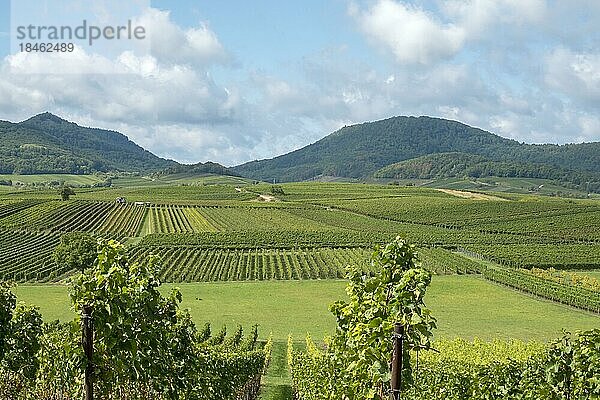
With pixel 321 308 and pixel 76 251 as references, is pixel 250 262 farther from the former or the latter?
pixel 321 308

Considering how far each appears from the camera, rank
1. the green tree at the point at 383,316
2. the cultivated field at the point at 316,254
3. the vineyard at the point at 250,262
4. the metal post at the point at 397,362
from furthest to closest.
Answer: the vineyard at the point at 250,262 < the cultivated field at the point at 316,254 < the green tree at the point at 383,316 < the metal post at the point at 397,362

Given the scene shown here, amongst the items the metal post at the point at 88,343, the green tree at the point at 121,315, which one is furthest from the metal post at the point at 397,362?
the metal post at the point at 88,343

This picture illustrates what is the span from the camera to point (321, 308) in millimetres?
48906

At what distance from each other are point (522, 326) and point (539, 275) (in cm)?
2121

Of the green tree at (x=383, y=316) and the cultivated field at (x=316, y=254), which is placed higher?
the green tree at (x=383, y=316)

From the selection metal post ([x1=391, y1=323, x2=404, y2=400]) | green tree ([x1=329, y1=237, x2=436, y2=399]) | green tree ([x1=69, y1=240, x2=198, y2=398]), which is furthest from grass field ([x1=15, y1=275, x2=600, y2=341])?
metal post ([x1=391, y1=323, x2=404, y2=400])

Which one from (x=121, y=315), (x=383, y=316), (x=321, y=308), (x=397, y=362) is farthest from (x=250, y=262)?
(x=397, y=362)

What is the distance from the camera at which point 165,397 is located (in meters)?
9.67

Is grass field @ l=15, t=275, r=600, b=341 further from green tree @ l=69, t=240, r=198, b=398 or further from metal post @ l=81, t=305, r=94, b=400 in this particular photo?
metal post @ l=81, t=305, r=94, b=400

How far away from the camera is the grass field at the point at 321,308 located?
42.1 m

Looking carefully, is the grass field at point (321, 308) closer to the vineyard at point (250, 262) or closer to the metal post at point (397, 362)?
the vineyard at point (250, 262)

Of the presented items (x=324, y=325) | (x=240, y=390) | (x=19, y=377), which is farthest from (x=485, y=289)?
(x=19, y=377)

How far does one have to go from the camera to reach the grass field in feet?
138

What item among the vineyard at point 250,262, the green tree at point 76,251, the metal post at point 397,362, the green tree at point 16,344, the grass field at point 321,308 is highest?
the metal post at point 397,362
